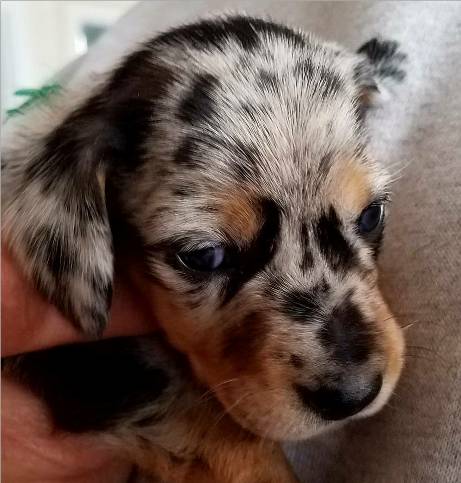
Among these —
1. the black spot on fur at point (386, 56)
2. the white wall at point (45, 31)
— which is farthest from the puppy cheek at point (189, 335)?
the white wall at point (45, 31)

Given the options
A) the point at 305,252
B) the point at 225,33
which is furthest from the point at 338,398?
the point at 225,33

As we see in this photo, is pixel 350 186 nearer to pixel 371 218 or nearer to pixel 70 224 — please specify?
pixel 371 218

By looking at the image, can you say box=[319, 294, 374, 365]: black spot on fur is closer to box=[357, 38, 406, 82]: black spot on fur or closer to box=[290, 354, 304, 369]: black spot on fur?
box=[290, 354, 304, 369]: black spot on fur

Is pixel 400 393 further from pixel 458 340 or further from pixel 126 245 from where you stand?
pixel 126 245

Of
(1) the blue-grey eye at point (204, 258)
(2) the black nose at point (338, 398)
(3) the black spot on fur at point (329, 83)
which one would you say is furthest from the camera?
(3) the black spot on fur at point (329, 83)

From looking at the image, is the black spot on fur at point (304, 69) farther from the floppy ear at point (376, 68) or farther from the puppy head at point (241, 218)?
the floppy ear at point (376, 68)

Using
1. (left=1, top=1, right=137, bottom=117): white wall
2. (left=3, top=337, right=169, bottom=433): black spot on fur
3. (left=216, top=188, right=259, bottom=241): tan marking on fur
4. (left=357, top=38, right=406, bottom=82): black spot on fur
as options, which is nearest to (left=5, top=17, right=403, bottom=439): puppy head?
(left=216, top=188, right=259, bottom=241): tan marking on fur
